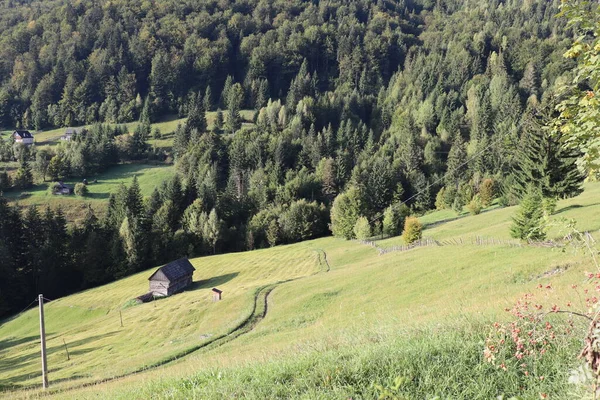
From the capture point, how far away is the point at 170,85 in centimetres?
19888

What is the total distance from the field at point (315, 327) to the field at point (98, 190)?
4365 centimetres

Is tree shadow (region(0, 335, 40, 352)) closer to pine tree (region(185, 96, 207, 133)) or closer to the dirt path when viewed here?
the dirt path

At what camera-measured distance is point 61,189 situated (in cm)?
10575

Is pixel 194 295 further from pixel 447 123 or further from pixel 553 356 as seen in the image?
pixel 447 123

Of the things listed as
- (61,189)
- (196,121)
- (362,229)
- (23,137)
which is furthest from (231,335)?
(23,137)

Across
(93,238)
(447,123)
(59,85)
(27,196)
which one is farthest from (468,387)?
(59,85)

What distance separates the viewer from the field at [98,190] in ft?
330

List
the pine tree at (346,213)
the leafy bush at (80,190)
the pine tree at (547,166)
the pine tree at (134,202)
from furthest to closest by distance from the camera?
the leafy bush at (80,190) < the pine tree at (134,202) < the pine tree at (346,213) < the pine tree at (547,166)

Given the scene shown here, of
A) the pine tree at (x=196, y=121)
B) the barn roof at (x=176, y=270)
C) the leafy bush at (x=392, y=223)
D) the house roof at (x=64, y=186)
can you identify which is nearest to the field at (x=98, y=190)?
the house roof at (x=64, y=186)

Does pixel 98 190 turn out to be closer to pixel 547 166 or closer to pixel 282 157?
pixel 282 157

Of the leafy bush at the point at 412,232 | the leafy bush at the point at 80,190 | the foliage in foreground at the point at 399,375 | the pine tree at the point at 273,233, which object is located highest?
the foliage in foreground at the point at 399,375

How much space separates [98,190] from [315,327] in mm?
109183

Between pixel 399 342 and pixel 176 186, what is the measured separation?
97381mm

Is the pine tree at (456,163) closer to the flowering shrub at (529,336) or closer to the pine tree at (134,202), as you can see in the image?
the pine tree at (134,202)
